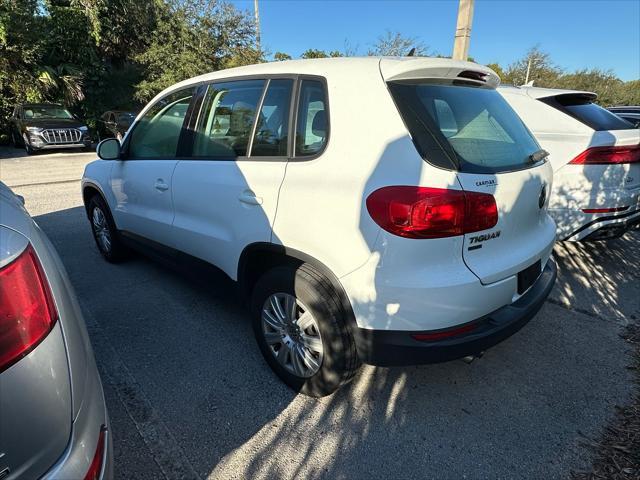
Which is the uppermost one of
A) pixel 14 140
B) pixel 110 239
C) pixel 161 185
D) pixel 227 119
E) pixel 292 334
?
pixel 227 119

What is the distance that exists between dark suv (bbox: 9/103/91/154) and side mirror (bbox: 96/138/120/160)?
42.8ft

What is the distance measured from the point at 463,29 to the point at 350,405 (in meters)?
5.36

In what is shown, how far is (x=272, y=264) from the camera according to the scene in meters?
2.46

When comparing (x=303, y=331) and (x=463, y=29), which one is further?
(x=463, y=29)

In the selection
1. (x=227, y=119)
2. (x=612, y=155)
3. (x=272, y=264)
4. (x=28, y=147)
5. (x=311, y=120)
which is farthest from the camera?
(x=28, y=147)

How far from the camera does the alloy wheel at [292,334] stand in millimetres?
2219

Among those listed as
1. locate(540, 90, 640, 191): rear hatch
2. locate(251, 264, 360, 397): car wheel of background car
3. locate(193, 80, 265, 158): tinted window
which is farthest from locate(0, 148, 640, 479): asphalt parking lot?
locate(540, 90, 640, 191): rear hatch

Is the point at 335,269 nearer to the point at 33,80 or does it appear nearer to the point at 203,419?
the point at 203,419

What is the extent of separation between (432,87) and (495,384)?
1836 millimetres

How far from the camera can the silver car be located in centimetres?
110

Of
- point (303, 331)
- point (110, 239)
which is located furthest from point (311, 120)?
point (110, 239)

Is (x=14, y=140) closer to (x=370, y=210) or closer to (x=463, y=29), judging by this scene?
(x=463, y=29)

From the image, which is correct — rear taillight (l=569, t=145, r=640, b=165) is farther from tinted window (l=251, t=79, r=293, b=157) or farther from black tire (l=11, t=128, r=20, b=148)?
black tire (l=11, t=128, r=20, b=148)

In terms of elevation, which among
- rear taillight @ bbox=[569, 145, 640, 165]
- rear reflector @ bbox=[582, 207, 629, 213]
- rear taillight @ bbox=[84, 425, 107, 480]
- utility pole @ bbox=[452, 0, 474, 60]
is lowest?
rear reflector @ bbox=[582, 207, 629, 213]
